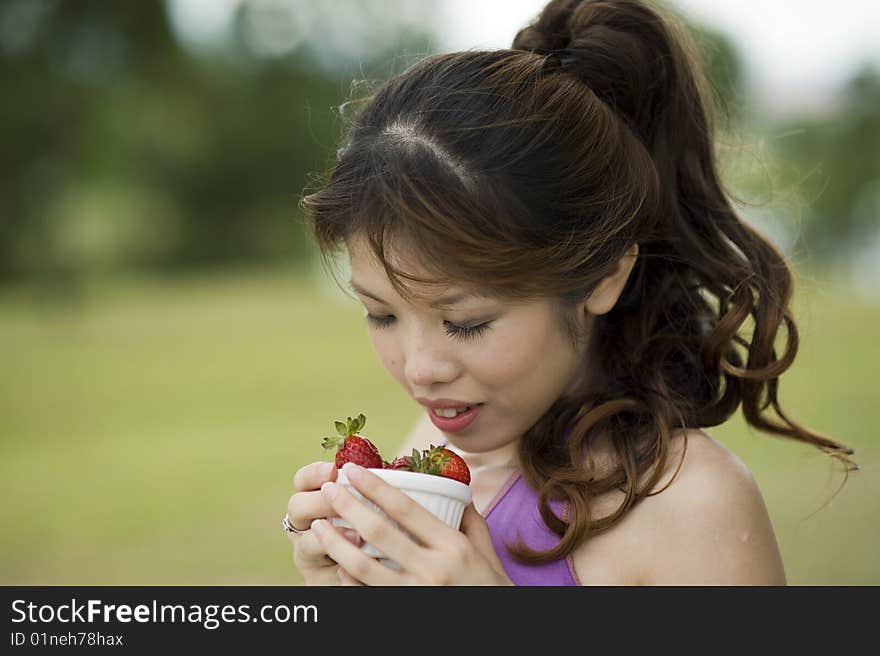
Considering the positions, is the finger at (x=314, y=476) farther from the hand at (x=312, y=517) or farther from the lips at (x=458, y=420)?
the lips at (x=458, y=420)

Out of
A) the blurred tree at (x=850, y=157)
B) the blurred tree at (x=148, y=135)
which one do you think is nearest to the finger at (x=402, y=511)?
the blurred tree at (x=148, y=135)

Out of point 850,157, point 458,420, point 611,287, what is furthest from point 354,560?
point 850,157

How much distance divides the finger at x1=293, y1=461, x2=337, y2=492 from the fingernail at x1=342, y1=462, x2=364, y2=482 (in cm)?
10

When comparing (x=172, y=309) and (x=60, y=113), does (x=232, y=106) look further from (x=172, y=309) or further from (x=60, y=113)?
(x=172, y=309)

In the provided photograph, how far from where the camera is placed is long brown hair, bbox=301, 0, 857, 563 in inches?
71.2

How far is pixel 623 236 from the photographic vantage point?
1979 millimetres

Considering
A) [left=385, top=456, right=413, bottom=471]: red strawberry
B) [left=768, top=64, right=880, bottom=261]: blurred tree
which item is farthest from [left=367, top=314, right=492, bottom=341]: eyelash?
[left=768, top=64, right=880, bottom=261]: blurred tree

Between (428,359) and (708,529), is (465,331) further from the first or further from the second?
(708,529)

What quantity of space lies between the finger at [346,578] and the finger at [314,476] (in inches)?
6.1

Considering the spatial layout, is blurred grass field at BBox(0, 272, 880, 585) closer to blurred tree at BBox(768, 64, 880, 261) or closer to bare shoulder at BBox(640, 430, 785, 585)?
bare shoulder at BBox(640, 430, 785, 585)

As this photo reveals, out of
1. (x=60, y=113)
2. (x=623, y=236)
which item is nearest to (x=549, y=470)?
(x=623, y=236)

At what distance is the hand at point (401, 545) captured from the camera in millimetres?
1639

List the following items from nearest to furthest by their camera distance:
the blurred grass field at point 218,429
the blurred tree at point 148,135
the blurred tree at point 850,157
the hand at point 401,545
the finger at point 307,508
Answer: the hand at point 401,545
the finger at point 307,508
the blurred grass field at point 218,429
the blurred tree at point 148,135
the blurred tree at point 850,157
